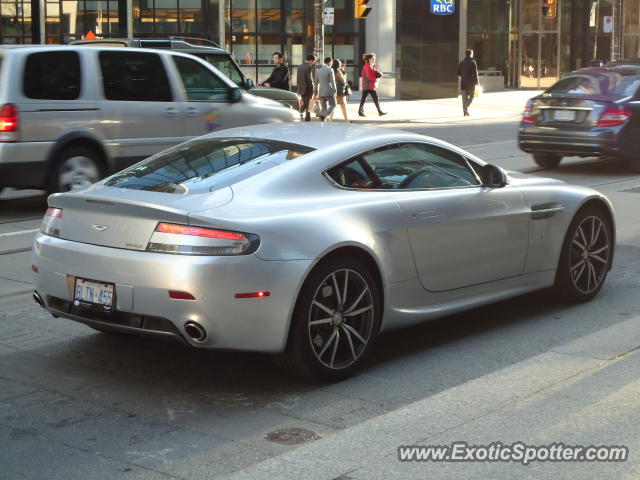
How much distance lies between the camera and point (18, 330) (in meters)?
7.00

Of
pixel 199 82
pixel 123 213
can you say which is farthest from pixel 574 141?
pixel 123 213

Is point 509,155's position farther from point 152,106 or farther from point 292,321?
point 292,321

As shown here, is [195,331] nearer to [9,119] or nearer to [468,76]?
[9,119]

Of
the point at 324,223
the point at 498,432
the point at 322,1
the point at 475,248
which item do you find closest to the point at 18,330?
the point at 324,223

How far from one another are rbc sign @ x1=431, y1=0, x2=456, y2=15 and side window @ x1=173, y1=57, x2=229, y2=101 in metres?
28.0

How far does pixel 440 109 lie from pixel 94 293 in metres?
29.4

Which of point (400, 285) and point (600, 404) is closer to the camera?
point (600, 404)

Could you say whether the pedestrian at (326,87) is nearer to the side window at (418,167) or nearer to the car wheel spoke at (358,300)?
the side window at (418,167)

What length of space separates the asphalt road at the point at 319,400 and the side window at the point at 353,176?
3.34ft

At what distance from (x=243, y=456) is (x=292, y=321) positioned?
992mm

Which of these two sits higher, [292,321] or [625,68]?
[625,68]

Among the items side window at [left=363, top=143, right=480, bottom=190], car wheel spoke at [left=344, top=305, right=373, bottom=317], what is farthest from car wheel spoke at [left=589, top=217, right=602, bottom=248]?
car wheel spoke at [left=344, top=305, right=373, bottom=317]

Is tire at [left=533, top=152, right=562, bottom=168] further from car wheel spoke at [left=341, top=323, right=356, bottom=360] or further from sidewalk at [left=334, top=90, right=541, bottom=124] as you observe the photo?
sidewalk at [left=334, top=90, right=541, bottom=124]

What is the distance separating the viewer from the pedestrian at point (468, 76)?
98.6 ft
